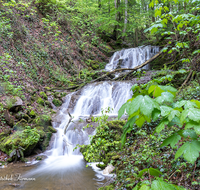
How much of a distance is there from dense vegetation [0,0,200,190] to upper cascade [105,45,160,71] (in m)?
1.20

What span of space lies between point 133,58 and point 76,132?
12.2 meters

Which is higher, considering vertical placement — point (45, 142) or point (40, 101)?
point (40, 101)

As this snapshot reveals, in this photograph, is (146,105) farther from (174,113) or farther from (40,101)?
(40,101)

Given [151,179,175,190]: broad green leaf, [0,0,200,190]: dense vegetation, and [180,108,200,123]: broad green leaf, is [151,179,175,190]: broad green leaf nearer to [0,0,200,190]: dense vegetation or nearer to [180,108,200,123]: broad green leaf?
[0,0,200,190]: dense vegetation

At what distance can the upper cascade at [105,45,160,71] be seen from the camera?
53.3 ft

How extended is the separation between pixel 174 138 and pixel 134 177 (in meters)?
2.53

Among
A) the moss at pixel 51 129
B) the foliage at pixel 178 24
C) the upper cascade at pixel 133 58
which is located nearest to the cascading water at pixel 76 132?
the upper cascade at pixel 133 58

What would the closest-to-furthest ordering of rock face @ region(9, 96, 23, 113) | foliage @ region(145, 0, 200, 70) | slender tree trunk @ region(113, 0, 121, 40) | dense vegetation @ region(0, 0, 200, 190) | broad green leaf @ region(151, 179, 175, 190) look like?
broad green leaf @ region(151, 179, 175, 190) < dense vegetation @ region(0, 0, 200, 190) < foliage @ region(145, 0, 200, 70) < rock face @ region(9, 96, 23, 113) < slender tree trunk @ region(113, 0, 121, 40)

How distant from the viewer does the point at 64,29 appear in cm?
1658

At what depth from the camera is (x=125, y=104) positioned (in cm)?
122

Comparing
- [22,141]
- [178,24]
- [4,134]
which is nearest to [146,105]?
[178,24]

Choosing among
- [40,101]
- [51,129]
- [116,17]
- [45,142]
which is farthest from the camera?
[116,17]

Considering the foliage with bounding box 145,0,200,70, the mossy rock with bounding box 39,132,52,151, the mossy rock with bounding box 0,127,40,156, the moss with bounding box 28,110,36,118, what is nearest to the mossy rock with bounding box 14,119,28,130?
the mossy rock with bounding box 0,127,40,156

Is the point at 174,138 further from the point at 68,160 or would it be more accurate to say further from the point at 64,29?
the point at 64,29
